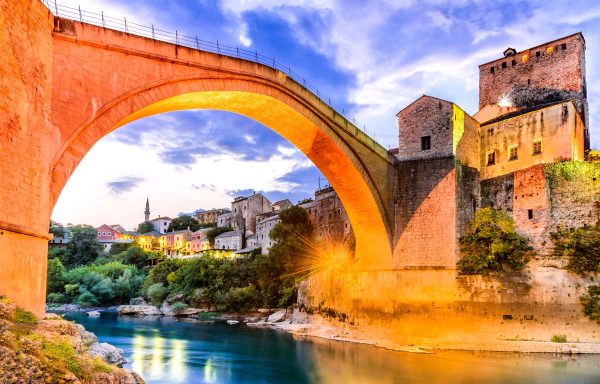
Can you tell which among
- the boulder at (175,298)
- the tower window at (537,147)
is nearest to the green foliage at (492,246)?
the tower window at (537,147)

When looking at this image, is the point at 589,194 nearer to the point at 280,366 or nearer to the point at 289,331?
the point at 280,366

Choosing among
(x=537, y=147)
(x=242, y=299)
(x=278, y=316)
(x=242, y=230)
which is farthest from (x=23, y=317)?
(x=242, y=230)

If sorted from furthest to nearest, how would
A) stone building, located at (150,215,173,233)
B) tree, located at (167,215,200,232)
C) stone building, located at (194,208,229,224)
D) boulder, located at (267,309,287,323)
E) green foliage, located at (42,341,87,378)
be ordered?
1. stone building, located at (150,215,173,233)
2. stone building, located at (194,208,229,224)
3. tree, located at (167,215,200,232)
4. boulder, located at (267,309,287,323)
5. green foliage, located at (42,341,87,378)

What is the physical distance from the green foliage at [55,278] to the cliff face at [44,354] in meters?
36.0

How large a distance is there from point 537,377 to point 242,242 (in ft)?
→ 132

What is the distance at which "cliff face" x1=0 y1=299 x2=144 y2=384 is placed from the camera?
5.55 m

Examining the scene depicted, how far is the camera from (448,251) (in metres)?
18.4

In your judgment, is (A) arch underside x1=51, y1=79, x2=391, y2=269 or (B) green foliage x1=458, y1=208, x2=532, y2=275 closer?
(A) arch underside x1=51, y1=79, x2=391, y2=269

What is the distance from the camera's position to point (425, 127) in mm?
19719

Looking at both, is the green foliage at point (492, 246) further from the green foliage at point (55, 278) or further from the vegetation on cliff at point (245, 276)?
the green foliage at point (55, 278)

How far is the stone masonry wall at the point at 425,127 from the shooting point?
19.2 metres

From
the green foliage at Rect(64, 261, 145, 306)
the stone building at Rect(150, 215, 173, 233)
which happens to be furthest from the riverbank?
the stone building at Rect(150, 215, 173, 233)

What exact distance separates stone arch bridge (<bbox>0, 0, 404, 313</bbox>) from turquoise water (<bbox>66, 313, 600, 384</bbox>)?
7427 millimetres

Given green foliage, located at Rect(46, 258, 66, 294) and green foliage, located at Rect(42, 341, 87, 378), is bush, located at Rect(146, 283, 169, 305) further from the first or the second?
green foliage, located at Rect(42, 341, 87, 378)
